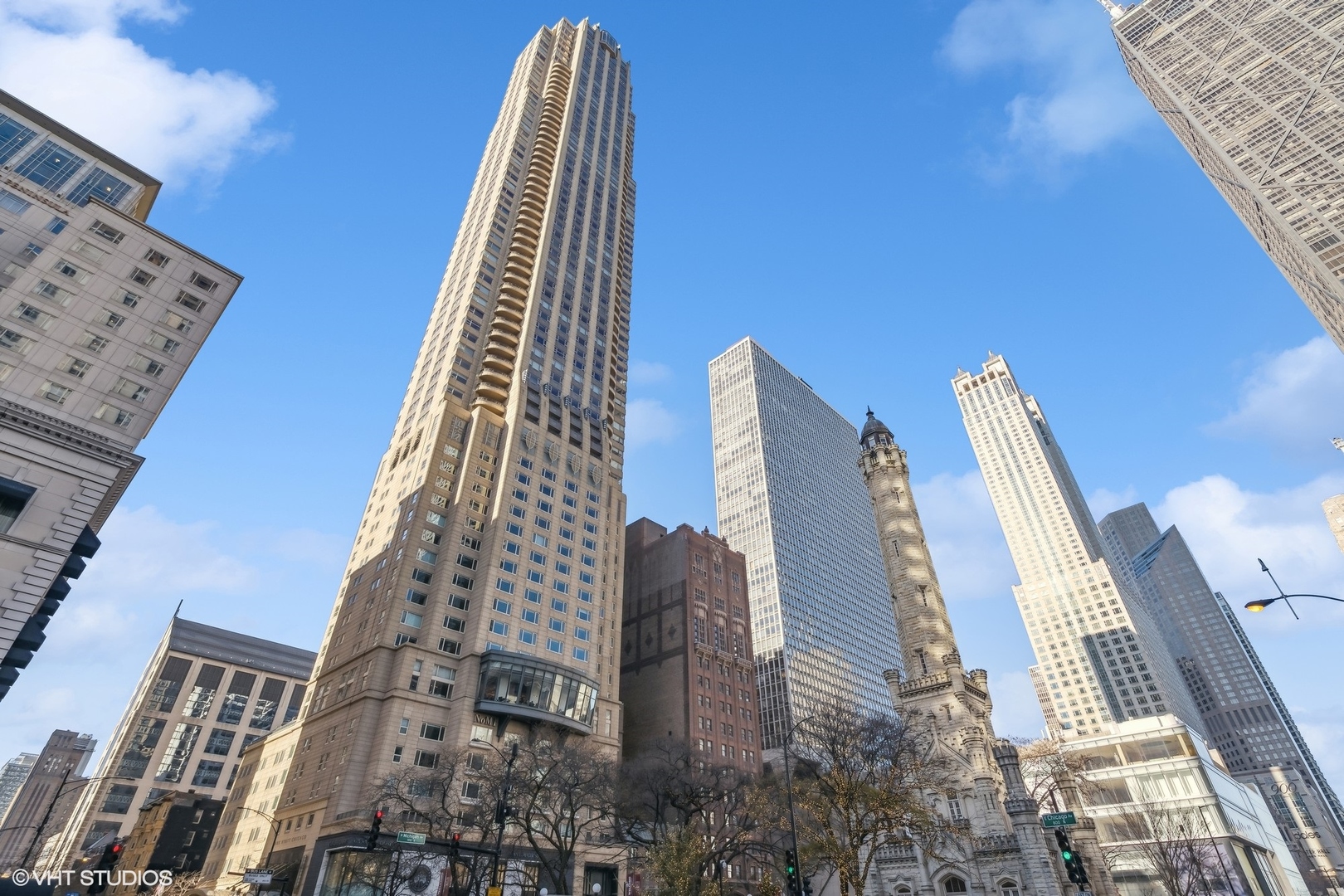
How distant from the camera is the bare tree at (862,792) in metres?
42.0

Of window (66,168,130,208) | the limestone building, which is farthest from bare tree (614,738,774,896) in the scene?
window (66,168,130,208)

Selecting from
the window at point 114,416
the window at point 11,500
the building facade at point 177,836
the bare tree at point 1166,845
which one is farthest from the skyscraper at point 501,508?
the bare tree at point 1166,845

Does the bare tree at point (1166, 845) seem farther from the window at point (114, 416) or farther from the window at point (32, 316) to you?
the window at point (32, 316)

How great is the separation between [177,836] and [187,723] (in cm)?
4303

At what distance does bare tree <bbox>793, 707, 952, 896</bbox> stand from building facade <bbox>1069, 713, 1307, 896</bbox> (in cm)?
3537

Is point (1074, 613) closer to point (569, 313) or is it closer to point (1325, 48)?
point (1325, 48)

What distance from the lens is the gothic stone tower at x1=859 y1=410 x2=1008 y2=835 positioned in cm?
5856

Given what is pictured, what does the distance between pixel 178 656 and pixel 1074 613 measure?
698 feet

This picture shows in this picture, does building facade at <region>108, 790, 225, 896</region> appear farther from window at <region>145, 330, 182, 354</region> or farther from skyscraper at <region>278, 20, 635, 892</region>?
window at <region>145, 330, 182, 354</region>

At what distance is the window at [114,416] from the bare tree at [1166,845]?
85390 millimetres


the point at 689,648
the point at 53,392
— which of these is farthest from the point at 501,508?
the point at 53,392

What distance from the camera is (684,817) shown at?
184 feet

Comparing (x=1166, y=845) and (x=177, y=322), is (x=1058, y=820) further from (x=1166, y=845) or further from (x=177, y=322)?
(x=177, y=322)

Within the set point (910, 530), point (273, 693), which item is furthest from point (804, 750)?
point (273, 693)
